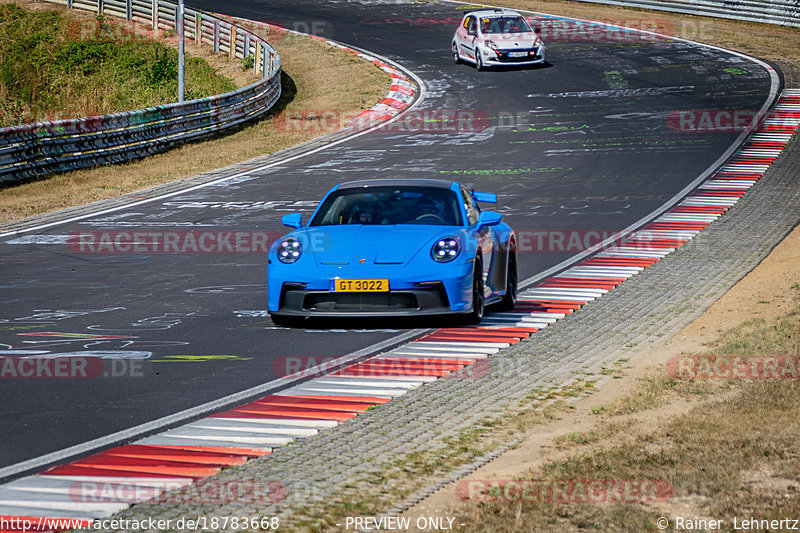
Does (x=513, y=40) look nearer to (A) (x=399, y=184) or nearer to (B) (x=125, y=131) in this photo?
(B) (x=125, y=131)

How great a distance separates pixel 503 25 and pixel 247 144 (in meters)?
12.2

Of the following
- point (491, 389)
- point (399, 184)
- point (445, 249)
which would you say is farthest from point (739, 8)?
point (491, 389)

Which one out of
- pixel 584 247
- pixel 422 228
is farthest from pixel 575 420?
pixel 584 247

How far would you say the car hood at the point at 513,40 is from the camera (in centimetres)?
3784

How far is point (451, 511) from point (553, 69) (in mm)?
33759

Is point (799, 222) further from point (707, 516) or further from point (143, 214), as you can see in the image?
point (707, 516)

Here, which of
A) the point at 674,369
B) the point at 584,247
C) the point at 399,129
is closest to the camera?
the point at 674,369

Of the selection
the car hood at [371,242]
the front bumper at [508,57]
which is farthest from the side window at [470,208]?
the front bumper at [508,57]

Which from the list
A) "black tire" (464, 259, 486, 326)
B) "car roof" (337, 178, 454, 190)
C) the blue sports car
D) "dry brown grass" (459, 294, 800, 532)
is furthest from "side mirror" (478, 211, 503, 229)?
"dry brown grass" (459, 294, 800, 532)

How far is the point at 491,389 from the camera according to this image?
8.88 m

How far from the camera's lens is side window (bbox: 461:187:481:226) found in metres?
11.9

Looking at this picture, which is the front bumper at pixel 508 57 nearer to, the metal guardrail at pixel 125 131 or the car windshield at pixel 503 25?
the car windshield at pixel 503 25

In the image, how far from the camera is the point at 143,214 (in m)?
20.2

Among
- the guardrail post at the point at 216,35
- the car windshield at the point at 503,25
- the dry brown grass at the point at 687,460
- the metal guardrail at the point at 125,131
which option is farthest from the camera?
the guardrail post at the point at 216,35
